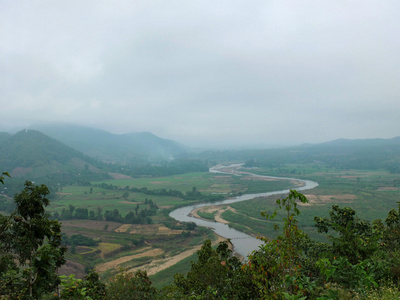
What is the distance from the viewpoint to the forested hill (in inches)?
4973

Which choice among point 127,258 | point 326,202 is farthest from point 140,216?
point 326,202

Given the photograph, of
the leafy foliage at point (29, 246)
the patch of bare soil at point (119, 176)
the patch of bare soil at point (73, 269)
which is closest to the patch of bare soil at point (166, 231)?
the patch of bare soil at point (73, 269)

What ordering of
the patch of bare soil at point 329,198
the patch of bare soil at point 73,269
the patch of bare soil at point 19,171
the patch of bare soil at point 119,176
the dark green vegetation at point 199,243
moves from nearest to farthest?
the dark green vegetation at point 199,243, the patch of bare soil at point 73,269, the patch of bare soil at point 329,198, the patch of bare soil at point 19,171, the patch of bare soil at point 119,176

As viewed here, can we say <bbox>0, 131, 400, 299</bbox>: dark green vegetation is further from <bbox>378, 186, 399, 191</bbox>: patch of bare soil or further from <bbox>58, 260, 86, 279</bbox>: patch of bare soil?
<bbox>378, 186, 399, 191</bbox>: patch of bare soil

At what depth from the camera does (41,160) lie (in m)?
144

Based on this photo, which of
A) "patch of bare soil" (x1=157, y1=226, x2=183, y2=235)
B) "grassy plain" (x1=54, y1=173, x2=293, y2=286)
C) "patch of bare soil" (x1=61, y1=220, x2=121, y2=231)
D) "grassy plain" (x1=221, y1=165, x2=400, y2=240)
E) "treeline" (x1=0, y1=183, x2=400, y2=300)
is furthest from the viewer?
"patch of bare soil" (x1=61, y1=220, x2=121, y2=231)

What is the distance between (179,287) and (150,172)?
14720 cm

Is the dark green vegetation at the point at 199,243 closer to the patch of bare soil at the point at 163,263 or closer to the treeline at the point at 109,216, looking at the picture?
the treeline at the point at 109,216

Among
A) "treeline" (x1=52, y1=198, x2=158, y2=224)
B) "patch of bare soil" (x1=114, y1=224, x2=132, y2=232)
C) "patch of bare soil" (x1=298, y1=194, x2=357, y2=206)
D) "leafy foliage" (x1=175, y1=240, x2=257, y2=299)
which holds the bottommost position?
"patch of bare soil" (x1=114, y1=224, x2=132, y2=232)

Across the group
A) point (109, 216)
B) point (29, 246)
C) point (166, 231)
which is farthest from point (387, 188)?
point (29, 246)

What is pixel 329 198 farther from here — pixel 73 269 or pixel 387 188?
pixel 73 269

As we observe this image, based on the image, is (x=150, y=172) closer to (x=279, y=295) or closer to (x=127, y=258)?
(x=127, y=258)

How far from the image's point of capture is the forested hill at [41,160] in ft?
414

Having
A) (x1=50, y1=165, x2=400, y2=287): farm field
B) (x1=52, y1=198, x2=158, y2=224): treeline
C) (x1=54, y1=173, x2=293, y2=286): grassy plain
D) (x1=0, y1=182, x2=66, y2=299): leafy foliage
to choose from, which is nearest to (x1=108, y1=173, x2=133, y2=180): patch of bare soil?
(x1=50, y1=165, x2=400, y2=287): farm field
